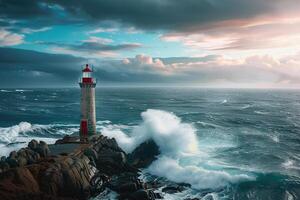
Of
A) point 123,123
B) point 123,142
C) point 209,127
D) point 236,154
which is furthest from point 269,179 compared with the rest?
point 123,123

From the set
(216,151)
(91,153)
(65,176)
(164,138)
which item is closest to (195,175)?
(91,153)

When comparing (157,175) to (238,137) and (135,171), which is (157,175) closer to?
(135,171)

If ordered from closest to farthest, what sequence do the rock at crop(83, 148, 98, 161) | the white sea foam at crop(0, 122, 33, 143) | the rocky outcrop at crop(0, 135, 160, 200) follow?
1. the rocky outcrop at crop(0, 135, 160, 200)
2. the rock at crop(83, 148, 98, 161)
3. the white sea foam at crop(0, 122, 33, 143)

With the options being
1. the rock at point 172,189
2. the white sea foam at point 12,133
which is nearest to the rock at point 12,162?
the rock at point 172,189

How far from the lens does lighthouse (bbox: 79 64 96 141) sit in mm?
28062

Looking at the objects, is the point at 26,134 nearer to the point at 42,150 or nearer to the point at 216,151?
the point at 42,150

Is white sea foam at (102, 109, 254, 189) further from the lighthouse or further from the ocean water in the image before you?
the lighthouse

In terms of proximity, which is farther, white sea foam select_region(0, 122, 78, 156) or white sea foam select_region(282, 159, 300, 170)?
white sea foam select_region(0, 122, 78, 156)

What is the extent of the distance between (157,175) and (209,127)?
22.6 metres

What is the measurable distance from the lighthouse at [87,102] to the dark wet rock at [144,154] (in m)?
4.01

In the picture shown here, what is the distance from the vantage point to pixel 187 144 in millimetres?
32188

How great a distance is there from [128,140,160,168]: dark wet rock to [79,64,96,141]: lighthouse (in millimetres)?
4013

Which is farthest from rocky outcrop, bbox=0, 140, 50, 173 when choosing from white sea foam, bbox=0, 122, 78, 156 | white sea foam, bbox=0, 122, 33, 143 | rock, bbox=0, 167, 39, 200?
white sea foam, bbox=0, 122, 33, 143

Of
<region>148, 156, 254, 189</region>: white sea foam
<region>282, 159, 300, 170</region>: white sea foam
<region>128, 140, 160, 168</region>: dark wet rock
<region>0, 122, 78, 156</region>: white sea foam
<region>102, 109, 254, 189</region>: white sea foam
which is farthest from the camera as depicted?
<region>0, 122, 78, 156</region>: white sea foam
